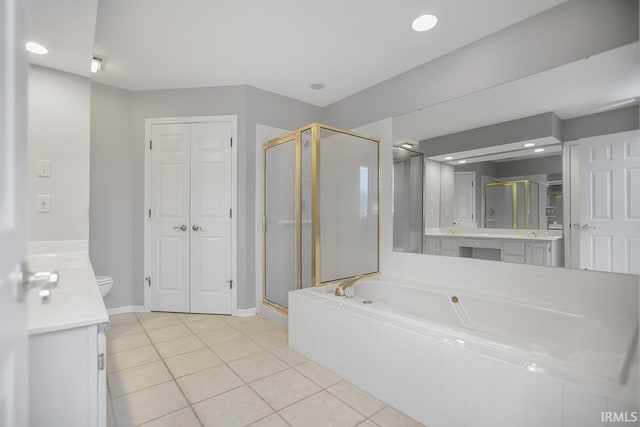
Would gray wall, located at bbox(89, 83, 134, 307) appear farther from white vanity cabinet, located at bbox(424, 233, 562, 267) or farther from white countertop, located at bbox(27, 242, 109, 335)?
white vanity cabinet, located at bbox(424, 233, 562, 267)

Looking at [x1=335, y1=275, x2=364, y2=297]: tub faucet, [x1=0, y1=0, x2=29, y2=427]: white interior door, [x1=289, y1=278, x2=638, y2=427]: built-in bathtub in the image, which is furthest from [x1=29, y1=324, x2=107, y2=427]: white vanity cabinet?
[x1=335, y1=275, x2=364, y2=297]: tub faucet

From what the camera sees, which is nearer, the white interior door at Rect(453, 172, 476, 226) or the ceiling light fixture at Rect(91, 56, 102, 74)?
the white interior door at Rect(453, 172, 476, 226)

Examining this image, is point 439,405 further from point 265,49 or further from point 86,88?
point 86,88

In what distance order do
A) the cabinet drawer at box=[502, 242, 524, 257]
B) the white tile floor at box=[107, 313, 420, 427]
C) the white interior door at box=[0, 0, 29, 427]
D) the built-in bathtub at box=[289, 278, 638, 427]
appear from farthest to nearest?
the cabinet drawer at box=[502, 242, 524, 257], the white tile floor at box=[107, 313, 420, 427], the built-in bathtub at box=[289, 278, 638, 427], the white interior door at box=[0, 0, 29, 427]

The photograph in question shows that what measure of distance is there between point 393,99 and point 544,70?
47.6 inches

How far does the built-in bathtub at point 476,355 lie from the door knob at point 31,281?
151cm

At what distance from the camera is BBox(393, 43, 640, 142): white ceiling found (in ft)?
5.76

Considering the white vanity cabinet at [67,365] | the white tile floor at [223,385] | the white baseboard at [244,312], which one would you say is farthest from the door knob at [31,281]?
the white baseboard at [244,312]

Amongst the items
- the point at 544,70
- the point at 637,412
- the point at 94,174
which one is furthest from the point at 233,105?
Answer: the point at 637,412

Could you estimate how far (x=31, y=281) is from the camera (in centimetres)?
61

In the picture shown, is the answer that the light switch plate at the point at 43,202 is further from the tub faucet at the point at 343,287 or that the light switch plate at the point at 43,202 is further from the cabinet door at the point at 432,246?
the cabinet door at the point at 432,246

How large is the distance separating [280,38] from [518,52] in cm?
168

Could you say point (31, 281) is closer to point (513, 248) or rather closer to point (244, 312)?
point (513, 248)

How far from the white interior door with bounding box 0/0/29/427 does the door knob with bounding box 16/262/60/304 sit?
2cm
